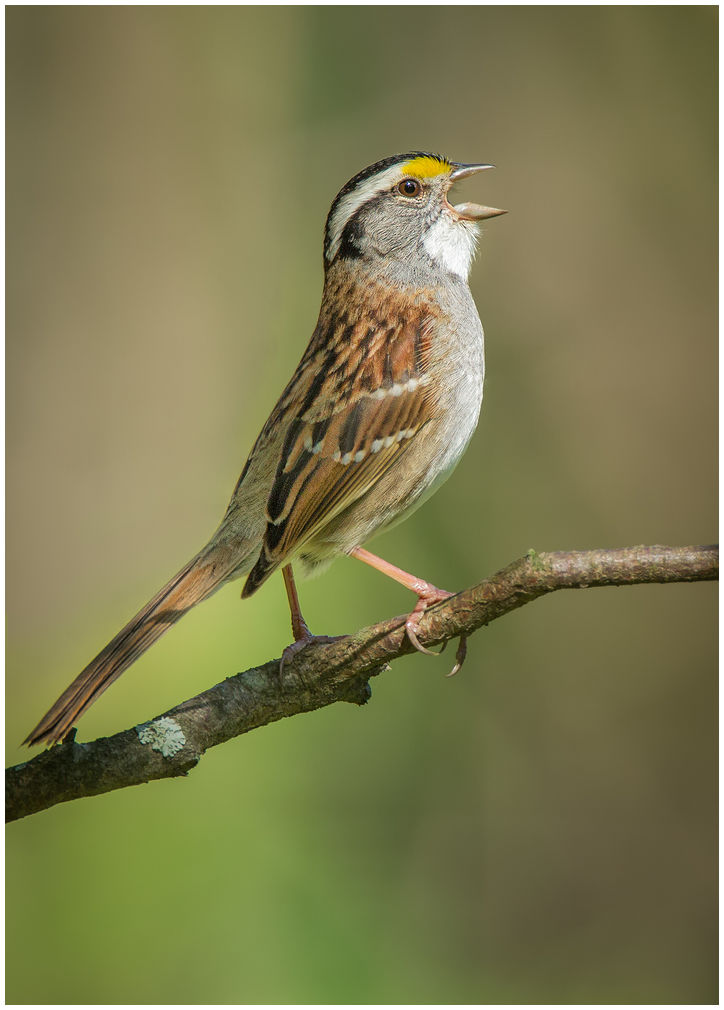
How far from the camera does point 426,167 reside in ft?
13.3

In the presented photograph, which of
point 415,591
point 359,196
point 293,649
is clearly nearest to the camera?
point 293,649

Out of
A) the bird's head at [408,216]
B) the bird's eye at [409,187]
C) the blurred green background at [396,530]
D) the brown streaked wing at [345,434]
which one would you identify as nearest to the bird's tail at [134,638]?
the brown streaked wing at [345,434]

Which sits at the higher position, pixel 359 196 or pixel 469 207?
pixel 359 196

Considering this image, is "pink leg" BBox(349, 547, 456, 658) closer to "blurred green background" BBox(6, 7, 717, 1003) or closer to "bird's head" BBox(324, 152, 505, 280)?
"blurred green background" BBox(6, 7, 717, 1003)

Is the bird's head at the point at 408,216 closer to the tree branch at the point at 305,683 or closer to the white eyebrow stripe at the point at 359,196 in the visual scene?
the white eyebrow stripe at the point at 359,196

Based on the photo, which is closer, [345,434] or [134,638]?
[134,638]

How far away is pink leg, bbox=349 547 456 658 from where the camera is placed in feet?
A: 8.23

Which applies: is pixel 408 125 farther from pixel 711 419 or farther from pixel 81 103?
pixel 711 419

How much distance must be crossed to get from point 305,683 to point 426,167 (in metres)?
2.17

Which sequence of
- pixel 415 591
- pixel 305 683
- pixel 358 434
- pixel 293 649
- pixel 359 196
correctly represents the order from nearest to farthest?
1. pixel 305 683
2. pixel 293 649
3. pixel 415 591
4. pixel 358 434
5. pixel 359 196

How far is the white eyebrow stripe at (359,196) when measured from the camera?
397cm

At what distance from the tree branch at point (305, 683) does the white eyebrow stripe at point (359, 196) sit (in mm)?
1792

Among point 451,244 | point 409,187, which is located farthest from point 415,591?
point 409,187

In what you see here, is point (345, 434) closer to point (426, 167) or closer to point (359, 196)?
point (359, 196)
